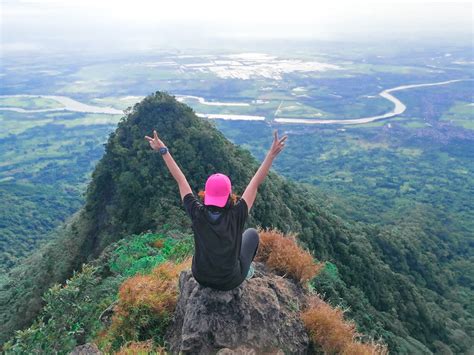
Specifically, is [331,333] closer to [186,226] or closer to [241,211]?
[241,211]

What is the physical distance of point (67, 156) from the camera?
119 m

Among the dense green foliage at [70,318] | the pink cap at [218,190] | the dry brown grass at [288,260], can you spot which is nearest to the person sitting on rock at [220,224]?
the pink cap at [218,190]

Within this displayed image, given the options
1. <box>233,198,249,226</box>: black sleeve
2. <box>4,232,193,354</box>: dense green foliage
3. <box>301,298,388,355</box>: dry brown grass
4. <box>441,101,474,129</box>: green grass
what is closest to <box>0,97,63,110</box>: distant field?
<box>441,101,474,129</box>: green grass

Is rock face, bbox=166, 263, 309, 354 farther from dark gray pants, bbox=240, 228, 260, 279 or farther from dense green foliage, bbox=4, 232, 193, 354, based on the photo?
dense green foliage, bbox=4, 232, 193, 354

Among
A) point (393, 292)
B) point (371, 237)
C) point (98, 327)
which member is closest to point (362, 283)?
point (393, 292)

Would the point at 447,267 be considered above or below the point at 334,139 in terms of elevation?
above

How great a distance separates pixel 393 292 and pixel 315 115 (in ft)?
420

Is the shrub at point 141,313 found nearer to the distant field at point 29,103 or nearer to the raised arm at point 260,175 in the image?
the raised arm at point 260,175

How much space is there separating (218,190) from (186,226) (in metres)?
14.0

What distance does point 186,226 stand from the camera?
19609mm

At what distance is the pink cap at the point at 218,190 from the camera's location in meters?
5.87

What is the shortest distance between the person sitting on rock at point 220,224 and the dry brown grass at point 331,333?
153cm

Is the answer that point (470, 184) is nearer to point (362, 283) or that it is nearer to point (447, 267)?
point (447, 267)

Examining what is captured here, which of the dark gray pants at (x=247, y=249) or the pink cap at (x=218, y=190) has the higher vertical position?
the pink cap at (x=218, y=190)
